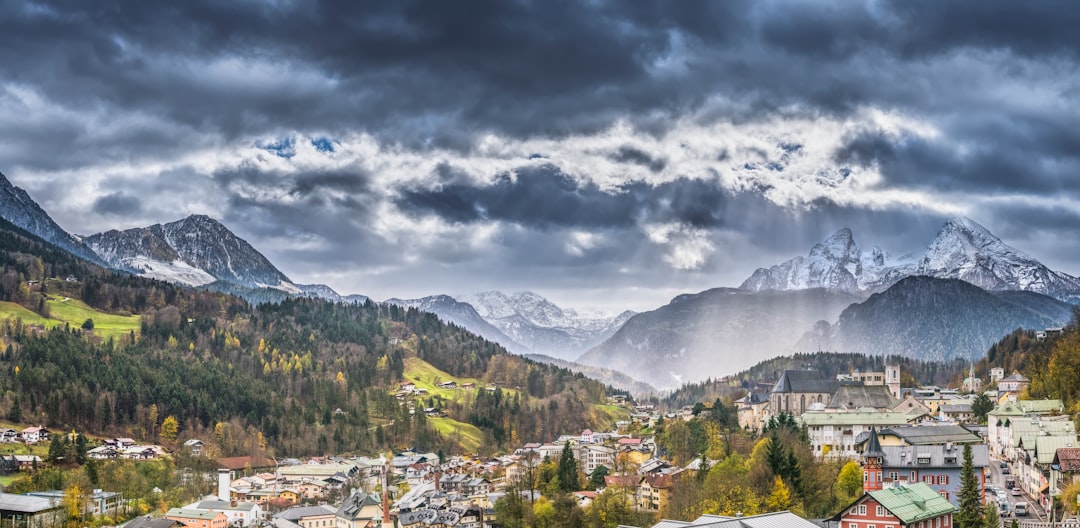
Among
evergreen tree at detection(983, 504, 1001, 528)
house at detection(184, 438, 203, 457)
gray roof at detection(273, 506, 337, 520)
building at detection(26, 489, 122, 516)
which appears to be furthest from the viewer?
house at detection(184, 438, 203, 457)

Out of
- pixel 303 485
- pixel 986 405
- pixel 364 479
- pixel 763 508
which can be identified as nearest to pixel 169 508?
pixel 303 485

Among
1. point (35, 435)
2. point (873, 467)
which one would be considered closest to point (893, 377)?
point (873, 467)

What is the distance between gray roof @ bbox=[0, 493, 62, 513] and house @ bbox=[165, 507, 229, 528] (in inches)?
478

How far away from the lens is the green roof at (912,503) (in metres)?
81.3

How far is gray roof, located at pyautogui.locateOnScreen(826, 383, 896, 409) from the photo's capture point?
475ft

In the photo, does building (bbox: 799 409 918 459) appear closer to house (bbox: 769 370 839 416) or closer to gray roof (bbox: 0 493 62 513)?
house (bbox: 769 370 839 416)

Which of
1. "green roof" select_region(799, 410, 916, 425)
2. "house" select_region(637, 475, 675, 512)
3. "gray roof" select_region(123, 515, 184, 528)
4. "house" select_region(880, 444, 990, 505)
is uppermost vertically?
"green roof" select_region(799, 410, 916, 425)

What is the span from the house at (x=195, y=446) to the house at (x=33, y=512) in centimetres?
5134

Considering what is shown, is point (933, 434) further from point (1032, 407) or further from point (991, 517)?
point (991, 517)

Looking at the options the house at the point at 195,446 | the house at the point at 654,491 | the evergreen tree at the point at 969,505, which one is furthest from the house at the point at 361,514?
the evergreen tree at the point at 969,505

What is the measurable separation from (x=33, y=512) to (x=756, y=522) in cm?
7911

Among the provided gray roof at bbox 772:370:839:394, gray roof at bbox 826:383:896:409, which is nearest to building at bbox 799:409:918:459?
gray roof at bbox 826:383:896:409

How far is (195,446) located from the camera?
181000 millimetres

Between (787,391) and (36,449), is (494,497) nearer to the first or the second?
(787,391)
